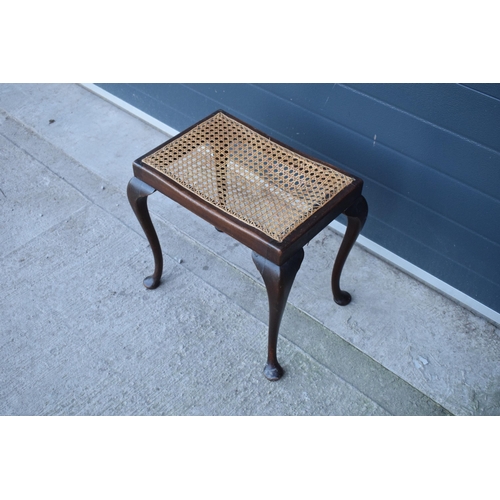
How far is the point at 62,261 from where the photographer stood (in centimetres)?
213

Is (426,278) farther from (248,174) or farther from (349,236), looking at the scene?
(248,174)

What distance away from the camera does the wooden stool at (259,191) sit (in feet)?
4.82

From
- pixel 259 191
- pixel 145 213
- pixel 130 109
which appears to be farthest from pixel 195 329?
pixel 130 109

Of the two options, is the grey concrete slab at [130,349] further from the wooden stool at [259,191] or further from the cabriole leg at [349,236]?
the cabriole leg at [349,236]

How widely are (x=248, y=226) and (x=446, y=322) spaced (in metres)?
0.89

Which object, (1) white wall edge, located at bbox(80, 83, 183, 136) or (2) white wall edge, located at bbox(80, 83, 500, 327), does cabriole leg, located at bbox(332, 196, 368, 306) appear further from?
(1) white wall edge, located at bbox(80, 83, 183, 136)

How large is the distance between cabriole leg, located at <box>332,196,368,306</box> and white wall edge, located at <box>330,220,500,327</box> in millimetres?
257

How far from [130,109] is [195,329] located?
4.68 ft

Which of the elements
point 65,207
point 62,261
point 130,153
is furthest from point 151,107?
point 62,261

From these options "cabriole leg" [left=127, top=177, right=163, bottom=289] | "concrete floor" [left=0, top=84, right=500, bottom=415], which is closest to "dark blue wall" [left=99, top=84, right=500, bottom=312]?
"concrete floor" [left=0, top=84, right=500, bottom=415]

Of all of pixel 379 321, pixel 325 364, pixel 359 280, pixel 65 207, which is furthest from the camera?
pixel 65 207

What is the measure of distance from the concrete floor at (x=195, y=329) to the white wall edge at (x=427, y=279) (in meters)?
0.02

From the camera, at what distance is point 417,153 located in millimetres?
1766

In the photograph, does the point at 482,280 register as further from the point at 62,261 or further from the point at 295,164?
the point at 62,261
